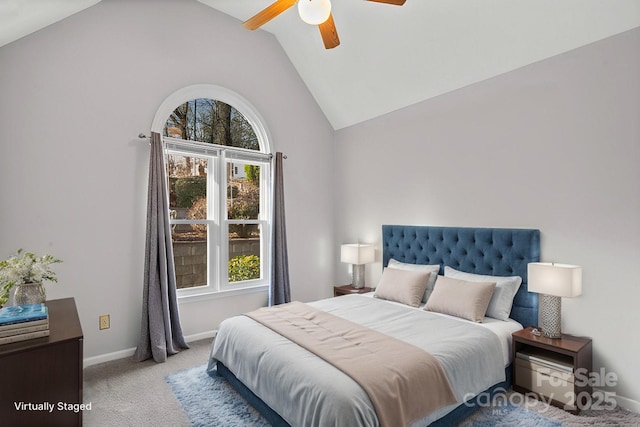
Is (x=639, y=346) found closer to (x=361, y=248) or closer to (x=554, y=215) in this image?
(x=554, y=215)

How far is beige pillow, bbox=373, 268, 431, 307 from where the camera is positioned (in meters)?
3.26

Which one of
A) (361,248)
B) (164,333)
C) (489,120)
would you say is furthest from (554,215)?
(164,333)

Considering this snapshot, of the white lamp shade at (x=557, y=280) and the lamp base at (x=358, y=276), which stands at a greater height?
the white lamp shade at (x=557, y=280)

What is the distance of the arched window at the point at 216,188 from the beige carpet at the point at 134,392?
31.2 inches

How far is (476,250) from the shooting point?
3.23 metres

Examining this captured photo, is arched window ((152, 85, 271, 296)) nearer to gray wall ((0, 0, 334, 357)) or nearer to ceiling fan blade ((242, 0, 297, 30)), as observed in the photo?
gray wall ((0, 0, 334, 357))

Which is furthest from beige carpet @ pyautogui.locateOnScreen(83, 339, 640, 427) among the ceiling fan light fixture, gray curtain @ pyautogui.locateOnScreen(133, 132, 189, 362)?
the ceiling fan light fixture

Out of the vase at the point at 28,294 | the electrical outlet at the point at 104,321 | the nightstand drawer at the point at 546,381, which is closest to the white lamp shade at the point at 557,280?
the nightstand drawer at the point at 546,381

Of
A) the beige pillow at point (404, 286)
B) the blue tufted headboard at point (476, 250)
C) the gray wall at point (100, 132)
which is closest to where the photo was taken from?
the gray wall at point (100, 132)

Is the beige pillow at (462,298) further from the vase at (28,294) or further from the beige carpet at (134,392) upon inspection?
the vase at (28,294)

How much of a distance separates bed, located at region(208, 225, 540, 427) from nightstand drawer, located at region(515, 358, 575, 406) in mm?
105

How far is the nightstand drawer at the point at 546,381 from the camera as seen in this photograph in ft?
7.68

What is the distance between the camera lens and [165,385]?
8.85 feet

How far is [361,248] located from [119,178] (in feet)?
8.78
